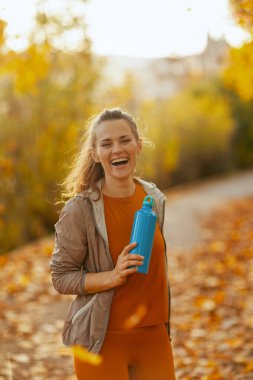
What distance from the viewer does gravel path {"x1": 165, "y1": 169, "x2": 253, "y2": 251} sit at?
10.8 meters

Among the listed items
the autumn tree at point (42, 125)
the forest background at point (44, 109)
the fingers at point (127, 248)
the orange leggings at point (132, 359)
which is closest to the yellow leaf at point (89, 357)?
the orange leggings at point (132, 359)

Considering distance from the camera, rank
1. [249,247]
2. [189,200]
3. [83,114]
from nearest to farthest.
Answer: [249,247] < [83,114] < [189,200]

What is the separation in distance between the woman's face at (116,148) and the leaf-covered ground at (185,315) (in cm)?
238

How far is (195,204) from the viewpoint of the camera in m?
15.5

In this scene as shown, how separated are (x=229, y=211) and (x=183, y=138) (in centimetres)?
960

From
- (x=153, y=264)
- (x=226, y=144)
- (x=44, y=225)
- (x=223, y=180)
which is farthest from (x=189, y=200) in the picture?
(x=153, y=264)

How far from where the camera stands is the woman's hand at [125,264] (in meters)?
2.17

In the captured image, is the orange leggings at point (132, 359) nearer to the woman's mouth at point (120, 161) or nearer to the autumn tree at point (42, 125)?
the woman's mouth at point (120, 161)

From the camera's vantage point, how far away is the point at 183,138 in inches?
906

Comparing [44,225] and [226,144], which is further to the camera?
[226,144]

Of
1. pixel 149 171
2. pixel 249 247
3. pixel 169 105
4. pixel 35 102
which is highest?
pixel 169 105

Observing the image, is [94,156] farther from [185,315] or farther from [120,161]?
[185,315]

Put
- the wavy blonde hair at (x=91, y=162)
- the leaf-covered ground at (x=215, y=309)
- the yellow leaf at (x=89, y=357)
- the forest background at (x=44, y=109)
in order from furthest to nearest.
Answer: the forest background at (x=44, y=109) < the leaf-covered ground at (x=215, y=309) < the wavy blonde hair at (x=91, y=162) < the yellow leaf at (x=89, y=357)

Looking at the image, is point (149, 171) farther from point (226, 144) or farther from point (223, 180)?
point (226, 144)
